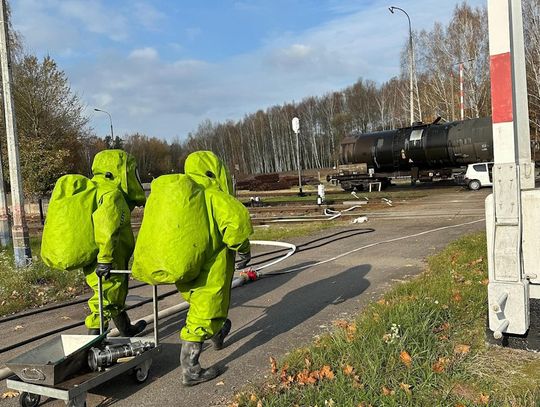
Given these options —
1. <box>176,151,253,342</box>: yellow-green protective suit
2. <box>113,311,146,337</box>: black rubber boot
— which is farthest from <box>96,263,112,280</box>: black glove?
<box>176,151,253,342</box>: yellow-green protective suit

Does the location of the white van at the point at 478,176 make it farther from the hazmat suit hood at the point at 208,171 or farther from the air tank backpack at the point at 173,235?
the air tank backpack at the point at 173,235

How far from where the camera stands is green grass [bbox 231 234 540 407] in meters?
3.32

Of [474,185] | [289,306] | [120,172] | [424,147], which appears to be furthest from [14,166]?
[474,185]

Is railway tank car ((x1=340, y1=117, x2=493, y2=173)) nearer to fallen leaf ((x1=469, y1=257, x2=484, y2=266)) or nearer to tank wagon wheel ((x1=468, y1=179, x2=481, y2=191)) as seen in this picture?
tank wagon wheel ((x1=468, y1=179, x2=481, y2=191))

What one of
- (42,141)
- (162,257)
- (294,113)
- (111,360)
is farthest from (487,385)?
(294,113)

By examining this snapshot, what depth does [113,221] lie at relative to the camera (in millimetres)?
4531

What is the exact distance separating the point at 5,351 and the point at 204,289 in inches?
114

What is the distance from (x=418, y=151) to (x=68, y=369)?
25.6 meters

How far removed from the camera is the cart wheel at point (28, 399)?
148 inches

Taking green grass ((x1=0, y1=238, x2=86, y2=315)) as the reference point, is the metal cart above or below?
above

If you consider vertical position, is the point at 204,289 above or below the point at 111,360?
above

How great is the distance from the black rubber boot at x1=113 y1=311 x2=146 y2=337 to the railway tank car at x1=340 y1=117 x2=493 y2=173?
2343 cm

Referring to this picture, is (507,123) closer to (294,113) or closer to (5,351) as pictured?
(5,351)

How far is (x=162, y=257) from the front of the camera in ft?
12.5
